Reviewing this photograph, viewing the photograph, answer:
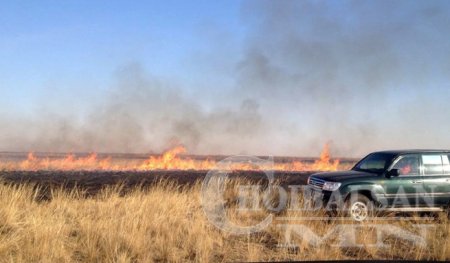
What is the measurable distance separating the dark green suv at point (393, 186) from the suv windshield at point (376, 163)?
0.03 m

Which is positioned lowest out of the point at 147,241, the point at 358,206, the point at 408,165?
the point at 147,241

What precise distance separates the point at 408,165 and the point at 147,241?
7.21 meters

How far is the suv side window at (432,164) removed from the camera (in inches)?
471

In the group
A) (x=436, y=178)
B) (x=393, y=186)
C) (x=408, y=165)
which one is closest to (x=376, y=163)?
(x=408, y=165)

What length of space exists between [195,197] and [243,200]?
144 cm

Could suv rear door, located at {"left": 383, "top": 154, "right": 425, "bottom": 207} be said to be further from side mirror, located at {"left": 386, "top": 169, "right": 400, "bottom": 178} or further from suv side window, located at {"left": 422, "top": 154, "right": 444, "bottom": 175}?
suv side window, located at {"left": 422, "top": 154, "right": 444, "bottom": 175}

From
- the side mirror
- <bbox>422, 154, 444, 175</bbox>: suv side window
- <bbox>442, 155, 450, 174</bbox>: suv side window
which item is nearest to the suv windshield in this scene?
the side mirror

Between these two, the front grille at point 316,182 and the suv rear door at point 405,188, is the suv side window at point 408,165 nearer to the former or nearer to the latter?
the suv rear door at point 405,188

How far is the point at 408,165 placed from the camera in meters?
12.0

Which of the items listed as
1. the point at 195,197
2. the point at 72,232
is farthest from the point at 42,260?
the point at 195,197

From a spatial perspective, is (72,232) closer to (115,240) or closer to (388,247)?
(115,240)

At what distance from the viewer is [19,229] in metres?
8.39

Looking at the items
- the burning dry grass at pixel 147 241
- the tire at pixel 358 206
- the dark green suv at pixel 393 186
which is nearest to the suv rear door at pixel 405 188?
the dark green suv at pixel 393 186

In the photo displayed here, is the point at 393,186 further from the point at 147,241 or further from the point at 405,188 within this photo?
the point at 147,241
